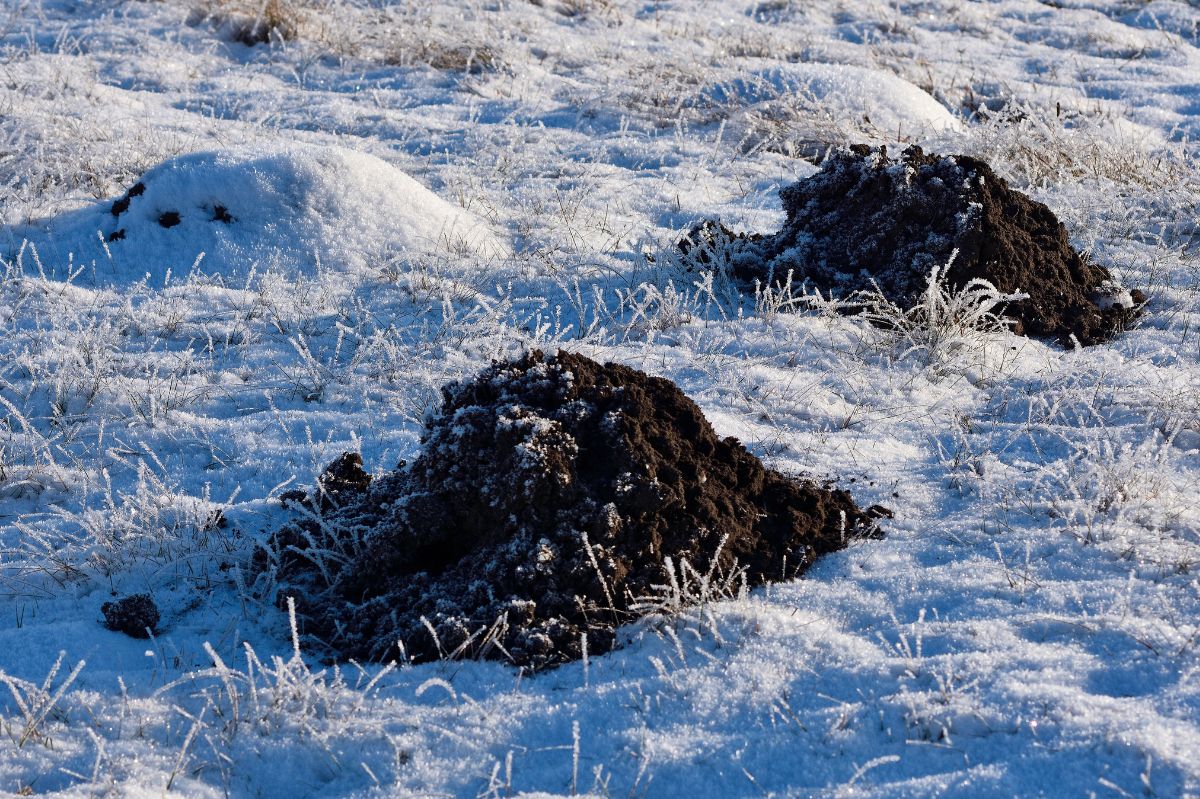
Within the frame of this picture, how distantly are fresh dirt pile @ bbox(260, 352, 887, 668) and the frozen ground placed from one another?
0.34 feet

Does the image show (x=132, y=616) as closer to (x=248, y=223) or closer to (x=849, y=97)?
(x=248, y=223)

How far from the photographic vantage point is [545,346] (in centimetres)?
389

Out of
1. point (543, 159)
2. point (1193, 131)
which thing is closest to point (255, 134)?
point (543, 159)

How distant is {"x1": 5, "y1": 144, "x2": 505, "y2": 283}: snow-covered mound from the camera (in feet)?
16.2

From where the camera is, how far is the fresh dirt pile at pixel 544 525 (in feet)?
8.55

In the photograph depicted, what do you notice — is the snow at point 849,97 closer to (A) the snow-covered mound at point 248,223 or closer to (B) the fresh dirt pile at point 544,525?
(A) the snow-covered mound at point 248,223

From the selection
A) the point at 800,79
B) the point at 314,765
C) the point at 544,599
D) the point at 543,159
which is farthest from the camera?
the point at 800,79

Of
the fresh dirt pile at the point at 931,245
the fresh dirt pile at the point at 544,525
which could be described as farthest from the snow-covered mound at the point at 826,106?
the fresh dirt pile at the point at 544,525

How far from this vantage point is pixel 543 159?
6492mm

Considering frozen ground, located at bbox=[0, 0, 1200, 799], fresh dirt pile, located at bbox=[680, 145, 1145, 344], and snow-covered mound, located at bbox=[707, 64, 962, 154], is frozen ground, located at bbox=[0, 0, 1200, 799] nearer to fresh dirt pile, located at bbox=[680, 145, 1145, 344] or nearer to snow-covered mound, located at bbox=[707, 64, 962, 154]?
snow-covered mound, located at bbox=[707, 64, 962, 154]

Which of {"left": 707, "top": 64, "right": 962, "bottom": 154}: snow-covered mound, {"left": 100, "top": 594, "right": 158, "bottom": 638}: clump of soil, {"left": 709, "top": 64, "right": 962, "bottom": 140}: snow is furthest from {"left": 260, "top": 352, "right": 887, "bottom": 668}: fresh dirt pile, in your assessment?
{"left": 709, "top": 64, "right": 962, "bottom": 140}: snow

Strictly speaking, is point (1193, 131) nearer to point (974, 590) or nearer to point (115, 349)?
point (974, 590)

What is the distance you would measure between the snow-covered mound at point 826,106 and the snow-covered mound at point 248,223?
2.52m

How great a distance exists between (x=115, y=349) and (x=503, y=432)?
91.1 inches
